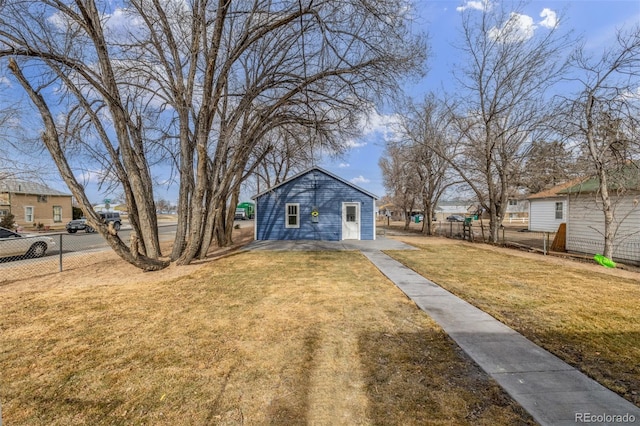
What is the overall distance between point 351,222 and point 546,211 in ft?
60.5

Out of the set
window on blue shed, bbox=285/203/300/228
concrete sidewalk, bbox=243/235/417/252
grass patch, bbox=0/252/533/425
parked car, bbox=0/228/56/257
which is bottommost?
grass patch, bbox=0/252/533/425

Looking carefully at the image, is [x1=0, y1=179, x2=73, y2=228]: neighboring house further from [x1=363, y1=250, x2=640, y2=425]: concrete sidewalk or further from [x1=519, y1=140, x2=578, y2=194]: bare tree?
[x1=519, y1=140, x2=578, y2=194]: bare tree

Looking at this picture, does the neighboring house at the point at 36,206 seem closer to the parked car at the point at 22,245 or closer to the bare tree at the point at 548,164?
the parked car at the point at 22,245

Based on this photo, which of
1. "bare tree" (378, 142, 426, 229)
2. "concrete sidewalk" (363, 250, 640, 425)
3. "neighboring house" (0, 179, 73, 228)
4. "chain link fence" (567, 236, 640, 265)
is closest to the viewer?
"concrete sidewalk" (363, 250, 640, 425)

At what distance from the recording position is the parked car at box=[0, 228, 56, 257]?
9.99 m

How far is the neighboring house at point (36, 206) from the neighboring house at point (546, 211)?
144 ft

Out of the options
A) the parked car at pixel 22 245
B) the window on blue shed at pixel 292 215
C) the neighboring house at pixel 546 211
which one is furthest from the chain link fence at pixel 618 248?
the parked car at pixel 22 245

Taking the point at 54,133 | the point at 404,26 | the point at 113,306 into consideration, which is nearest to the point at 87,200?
the point at 54,133

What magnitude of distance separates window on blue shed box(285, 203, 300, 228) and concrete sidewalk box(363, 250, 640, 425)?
456 inches

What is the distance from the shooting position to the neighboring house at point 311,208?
52.7ft

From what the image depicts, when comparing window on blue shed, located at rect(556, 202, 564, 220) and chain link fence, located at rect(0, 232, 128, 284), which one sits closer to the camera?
chain link fence, located at rect(0, 232, 128, 284)

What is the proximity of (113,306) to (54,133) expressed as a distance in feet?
15.2

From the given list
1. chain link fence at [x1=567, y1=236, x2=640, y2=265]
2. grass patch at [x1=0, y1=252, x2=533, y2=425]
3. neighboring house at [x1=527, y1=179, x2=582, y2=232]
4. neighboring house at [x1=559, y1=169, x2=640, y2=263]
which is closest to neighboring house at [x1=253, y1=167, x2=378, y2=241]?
neighboring house at [x1=559, y1=169, x2=640, y2=263]

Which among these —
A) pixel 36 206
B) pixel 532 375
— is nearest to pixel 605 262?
pixel 532 375
